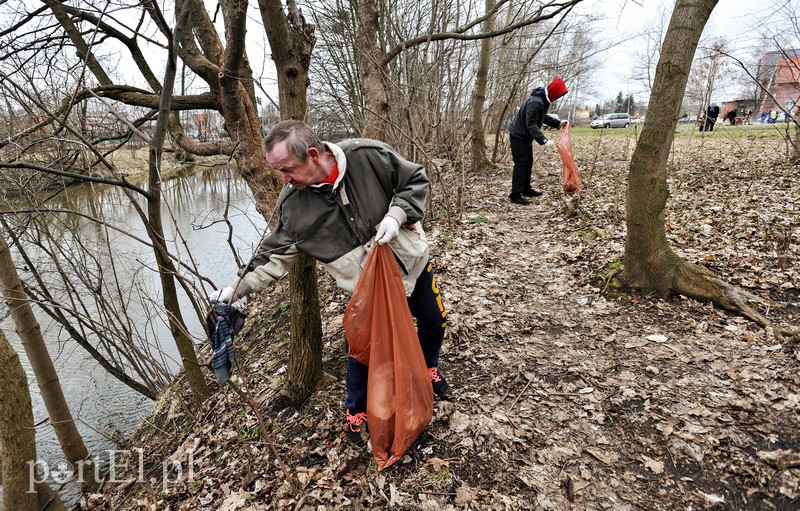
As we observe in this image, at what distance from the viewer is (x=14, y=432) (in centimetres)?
226

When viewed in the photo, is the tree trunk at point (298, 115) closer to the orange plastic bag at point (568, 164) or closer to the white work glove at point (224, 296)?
the white work glove at point (224, 296)

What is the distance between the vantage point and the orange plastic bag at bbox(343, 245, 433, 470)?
189 cm

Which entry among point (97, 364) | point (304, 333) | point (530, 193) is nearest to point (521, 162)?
point (530, 193)

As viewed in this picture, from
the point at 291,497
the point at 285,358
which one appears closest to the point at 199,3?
the point at 285,358

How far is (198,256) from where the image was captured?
318 inches

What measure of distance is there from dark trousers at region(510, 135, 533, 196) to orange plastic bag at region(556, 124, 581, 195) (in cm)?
41

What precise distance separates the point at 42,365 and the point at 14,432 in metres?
0.84

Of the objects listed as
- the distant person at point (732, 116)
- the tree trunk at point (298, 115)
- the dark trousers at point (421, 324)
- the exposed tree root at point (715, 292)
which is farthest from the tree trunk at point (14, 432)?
the distant person at point (732, 116)

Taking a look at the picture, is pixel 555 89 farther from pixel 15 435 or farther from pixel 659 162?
pixel 15 435

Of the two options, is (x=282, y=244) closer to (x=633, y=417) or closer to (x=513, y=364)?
(x=513, y=364)

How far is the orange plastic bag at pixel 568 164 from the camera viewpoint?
215 inches

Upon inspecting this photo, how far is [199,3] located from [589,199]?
5312 millimetres

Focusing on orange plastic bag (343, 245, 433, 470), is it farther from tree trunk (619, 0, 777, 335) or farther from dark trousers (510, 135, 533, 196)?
dark trousers (510, 135, 533, 196)

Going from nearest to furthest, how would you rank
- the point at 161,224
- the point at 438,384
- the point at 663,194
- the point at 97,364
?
the point at 438,384
the point at 161,224
the point at 663,194
the point at 97,364
